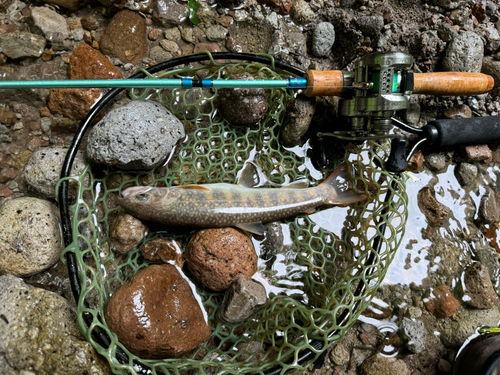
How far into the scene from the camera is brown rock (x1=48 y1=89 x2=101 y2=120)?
296cm

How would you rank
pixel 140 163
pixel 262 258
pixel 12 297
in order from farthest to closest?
1. pixel 262 258
2. pixel 140 163
3. pixel 12 297

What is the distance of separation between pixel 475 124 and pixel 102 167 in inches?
124

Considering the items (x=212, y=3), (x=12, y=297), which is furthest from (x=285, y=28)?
(x=12, y=297)

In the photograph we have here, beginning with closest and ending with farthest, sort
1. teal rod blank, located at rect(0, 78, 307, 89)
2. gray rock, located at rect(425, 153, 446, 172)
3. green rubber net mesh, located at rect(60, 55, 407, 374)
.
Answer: teal rod blank, located at rect(0, 78, 307, 89), green rubber net mesh, located at rect(60, 55, 407, 374), gray rock, located at rect(425, 153, 446, 172)

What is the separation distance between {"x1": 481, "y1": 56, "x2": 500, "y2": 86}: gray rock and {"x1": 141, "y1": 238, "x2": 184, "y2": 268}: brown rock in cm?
342

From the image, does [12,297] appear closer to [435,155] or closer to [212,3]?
[212,3]

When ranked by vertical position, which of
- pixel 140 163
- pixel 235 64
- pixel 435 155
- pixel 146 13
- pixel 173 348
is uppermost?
pixel 146 13

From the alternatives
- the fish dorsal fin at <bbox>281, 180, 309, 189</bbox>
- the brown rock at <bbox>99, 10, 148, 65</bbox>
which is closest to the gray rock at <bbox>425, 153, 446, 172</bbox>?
the fish dorsal fin at <bbox>281, 180, 309, 189</bbox>

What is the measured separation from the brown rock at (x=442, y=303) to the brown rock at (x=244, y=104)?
2242 millimetres

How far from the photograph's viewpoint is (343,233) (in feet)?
10.5

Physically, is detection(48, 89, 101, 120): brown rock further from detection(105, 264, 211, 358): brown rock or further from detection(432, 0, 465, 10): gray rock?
detection(432, 0, 465, 10): gray rock

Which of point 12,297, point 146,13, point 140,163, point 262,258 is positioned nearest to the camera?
point 12,297

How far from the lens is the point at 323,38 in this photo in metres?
3.36

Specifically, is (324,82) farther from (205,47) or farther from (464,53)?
(464,53)
